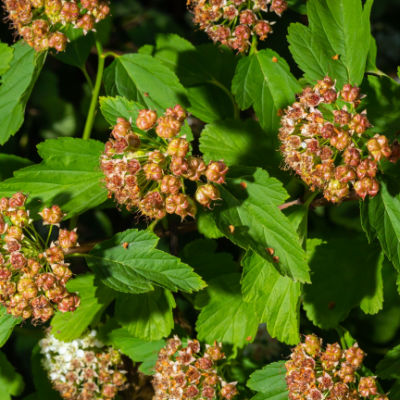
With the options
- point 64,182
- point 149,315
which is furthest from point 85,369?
point 64,182

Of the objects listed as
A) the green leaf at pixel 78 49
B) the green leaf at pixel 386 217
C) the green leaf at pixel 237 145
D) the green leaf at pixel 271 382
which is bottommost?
the green leaf at pixel 271 382

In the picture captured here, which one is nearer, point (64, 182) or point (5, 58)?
point (64, 182)

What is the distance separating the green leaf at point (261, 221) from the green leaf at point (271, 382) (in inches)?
23.1

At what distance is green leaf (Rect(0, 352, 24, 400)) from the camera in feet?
9.42

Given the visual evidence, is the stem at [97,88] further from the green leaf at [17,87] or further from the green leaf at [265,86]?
the green leaf at [265,86]

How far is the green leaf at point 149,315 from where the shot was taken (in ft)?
7.98

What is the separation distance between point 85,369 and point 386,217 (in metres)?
1.54

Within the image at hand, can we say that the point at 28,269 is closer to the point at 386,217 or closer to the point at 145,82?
the point at 145,82

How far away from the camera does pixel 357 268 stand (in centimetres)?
255

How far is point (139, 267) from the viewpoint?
1993 millimetres

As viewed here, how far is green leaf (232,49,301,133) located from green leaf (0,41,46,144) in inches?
32.3

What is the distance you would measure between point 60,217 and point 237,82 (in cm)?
91

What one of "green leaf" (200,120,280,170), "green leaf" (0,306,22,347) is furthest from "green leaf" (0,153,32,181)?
"green leaf" (200,120,280,170)

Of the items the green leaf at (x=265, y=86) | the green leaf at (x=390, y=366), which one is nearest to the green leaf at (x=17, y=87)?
the green leaf at (x=265, y=86)
